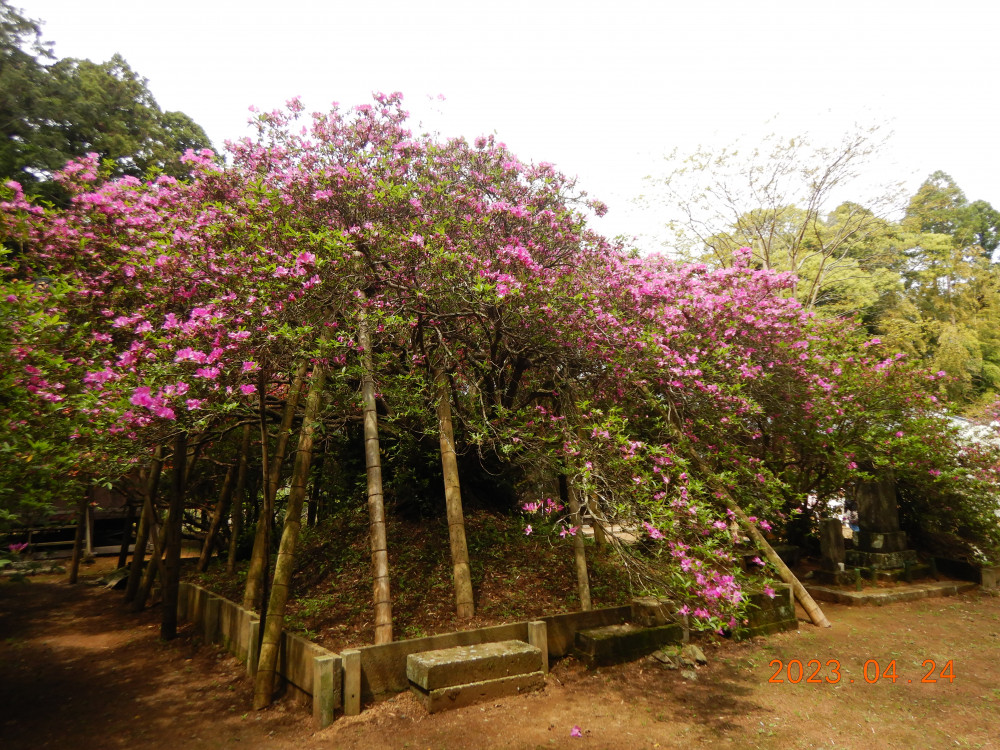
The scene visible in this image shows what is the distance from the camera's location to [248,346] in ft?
21.1

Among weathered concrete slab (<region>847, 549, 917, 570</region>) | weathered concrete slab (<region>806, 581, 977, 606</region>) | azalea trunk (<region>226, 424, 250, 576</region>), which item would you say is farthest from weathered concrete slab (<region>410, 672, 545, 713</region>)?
weathered concrete slab (<region>847, 549, 917, 570</region>)

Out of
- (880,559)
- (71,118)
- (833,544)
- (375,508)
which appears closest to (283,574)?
(375,508)

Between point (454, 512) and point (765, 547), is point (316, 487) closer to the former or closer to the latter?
point (454, 512)

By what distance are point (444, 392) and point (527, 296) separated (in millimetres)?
1761

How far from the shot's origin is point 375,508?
6.76 metres

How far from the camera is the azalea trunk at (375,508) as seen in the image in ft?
20.6

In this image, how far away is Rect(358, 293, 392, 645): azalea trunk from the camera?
6281 mm

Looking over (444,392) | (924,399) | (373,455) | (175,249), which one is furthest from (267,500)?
(924,399)

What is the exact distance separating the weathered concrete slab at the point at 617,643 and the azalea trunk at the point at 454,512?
149cm

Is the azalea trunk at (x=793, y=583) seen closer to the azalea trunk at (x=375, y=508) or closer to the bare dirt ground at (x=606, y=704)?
the bare dirt ground at (x=606, y=704)

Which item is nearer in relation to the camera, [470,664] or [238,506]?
[470,664]

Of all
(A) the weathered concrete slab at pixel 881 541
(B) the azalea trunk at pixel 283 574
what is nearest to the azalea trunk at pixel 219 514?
(B) the azalea trunk at pixel 283 574

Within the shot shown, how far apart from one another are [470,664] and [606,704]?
1.52 metres

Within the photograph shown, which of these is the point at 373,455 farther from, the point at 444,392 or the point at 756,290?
the point at 756,290
